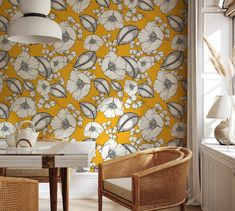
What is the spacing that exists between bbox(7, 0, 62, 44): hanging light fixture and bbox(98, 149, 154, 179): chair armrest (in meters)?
1.22

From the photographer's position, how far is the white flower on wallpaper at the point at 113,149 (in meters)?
5.17

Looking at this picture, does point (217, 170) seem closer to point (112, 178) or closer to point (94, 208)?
point (112, 178)

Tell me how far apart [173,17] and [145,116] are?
1.19 m

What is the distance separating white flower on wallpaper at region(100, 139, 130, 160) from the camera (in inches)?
203

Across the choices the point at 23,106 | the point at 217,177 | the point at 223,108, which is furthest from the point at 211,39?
the point at 23,106

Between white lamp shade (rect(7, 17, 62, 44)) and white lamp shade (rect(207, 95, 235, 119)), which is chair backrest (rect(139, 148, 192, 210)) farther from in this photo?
white lamp shade (rect(7, 17, 62, 44))

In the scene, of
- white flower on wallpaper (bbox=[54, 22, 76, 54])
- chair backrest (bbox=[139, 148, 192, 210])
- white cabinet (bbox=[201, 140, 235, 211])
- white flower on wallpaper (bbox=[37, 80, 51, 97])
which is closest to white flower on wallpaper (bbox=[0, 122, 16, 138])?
white flower on wallpaper (bbox=[37, 80, 51, 97])

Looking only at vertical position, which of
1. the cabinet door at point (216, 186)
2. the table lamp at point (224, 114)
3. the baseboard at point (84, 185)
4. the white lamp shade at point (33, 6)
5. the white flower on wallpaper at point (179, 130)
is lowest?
the baseboard at point (84, 185)

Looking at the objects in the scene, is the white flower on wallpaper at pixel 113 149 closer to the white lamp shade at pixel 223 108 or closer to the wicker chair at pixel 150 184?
the wicker chair at pixel 150 184

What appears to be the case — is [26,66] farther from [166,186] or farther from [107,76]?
[166,186]

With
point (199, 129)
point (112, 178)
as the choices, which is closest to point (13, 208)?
point (112, 178)

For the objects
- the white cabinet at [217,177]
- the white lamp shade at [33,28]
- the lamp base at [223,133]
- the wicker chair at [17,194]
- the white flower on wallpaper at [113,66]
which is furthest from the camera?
the white flower on wallpaper at [113,66]

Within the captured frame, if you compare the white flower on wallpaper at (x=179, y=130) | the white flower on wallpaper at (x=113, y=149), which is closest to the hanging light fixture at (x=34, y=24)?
the white flower on wallpaper at (x=113, y=149)

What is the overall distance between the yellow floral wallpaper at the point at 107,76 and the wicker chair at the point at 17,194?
239 cm
